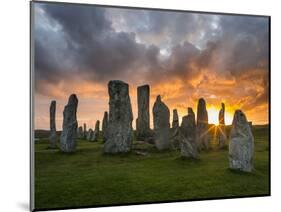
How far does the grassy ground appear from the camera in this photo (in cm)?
757

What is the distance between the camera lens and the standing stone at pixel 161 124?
328 inches

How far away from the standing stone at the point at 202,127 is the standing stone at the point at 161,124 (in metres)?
0.51

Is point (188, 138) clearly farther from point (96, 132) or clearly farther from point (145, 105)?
point (96, 132)

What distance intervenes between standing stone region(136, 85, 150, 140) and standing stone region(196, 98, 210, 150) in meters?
0.85

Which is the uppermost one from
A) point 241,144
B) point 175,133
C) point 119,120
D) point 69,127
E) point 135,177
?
point 119,120

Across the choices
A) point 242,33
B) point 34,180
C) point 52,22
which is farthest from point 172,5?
point 34,180

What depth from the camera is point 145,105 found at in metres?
8.33

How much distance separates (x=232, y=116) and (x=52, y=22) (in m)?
3.30

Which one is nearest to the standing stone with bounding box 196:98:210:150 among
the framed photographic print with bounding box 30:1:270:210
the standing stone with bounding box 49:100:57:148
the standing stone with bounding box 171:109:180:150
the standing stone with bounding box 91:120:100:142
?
the framed photographic print with bounding box 30:1:270:210

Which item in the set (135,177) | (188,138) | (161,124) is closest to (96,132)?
(135,177)

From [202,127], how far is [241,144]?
702mm

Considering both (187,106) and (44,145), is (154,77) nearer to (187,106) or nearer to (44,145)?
(187,106)

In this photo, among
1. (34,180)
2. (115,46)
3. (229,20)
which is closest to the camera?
(34,180)

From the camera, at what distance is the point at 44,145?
7.56 meters
